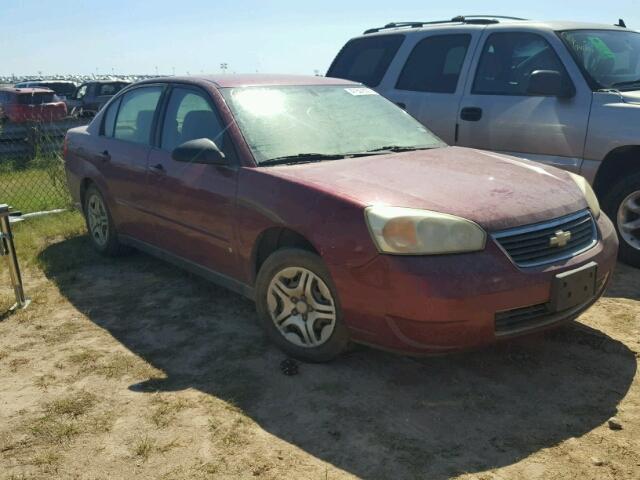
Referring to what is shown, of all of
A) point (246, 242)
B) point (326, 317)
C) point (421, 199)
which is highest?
point (421, 199)

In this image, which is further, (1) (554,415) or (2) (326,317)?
(2) (326,317)

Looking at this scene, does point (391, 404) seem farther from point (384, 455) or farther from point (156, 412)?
point (156, 412)

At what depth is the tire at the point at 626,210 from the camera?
4.97 m

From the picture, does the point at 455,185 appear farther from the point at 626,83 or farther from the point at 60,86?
the point at 60,86

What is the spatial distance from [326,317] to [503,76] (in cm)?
337

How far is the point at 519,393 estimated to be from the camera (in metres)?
3.23

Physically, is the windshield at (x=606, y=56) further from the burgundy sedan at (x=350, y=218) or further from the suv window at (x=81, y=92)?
the suv window at (x=81, y=92)

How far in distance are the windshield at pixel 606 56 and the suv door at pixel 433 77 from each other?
94 cm

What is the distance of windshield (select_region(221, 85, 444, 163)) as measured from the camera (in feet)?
13.0

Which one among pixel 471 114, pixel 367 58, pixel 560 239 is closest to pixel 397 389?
pixel 560 239

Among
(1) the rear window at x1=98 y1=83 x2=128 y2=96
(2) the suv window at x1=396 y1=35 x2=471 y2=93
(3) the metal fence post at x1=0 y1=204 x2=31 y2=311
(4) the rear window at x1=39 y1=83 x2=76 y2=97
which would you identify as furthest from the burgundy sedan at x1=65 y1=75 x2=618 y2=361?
(4) the rear window at x1=39 y1=83 x2=76 y2=97

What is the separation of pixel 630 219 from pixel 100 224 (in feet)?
14.6

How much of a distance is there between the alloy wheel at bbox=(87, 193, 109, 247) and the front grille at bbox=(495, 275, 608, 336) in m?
3.71

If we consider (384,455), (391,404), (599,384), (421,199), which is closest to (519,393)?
(599,384)
